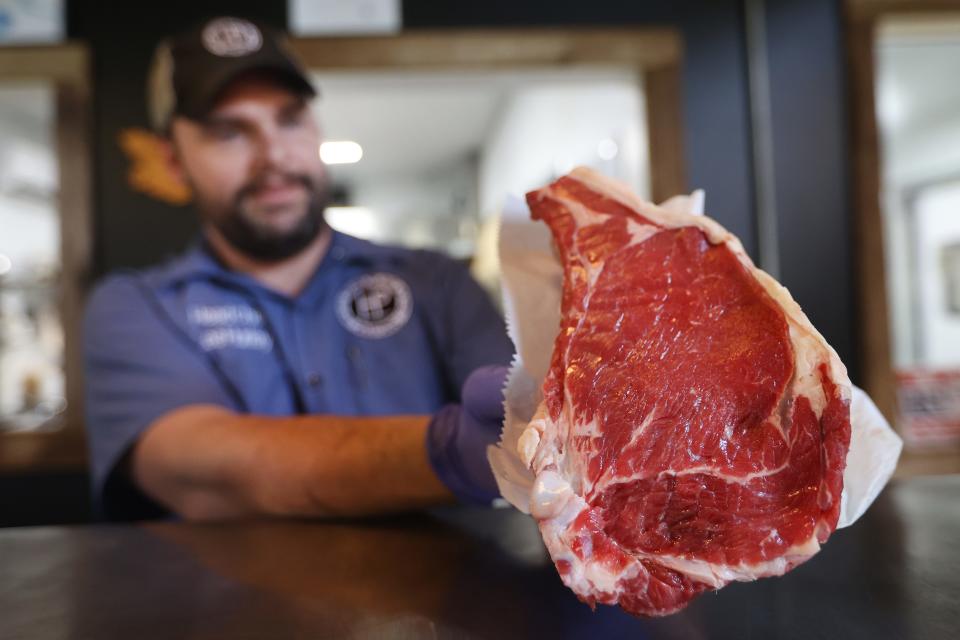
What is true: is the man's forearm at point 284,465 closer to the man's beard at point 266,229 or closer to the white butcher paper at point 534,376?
the white butcher paper at point 534,376

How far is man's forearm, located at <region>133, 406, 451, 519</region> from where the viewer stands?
642mm

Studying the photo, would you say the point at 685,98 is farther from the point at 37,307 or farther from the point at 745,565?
the point at 37,307

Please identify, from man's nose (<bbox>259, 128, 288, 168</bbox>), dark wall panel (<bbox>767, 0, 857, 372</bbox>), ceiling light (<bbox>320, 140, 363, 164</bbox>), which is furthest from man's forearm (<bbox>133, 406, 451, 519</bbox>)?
ceiling light (<bbox>320, 140, 363, 164</bbox>)

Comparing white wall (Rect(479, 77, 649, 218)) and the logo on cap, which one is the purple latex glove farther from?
white wall (Rect(479, 77, 649, 218))

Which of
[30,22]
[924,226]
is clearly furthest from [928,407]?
[30,22]

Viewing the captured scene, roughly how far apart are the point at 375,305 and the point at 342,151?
3.93 meters

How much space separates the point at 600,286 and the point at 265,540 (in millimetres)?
356

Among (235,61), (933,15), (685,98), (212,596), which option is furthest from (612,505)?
(933,15)

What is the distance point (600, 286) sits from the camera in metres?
0.43

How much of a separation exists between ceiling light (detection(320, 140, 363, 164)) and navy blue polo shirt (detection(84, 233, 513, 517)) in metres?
3.46

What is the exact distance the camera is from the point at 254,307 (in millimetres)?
1211

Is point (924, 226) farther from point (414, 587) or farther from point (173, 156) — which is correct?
point (414, 587)

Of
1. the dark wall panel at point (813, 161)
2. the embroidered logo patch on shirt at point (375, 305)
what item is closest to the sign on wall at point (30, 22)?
the embroidered logo patch on shirt at point (375, 305)

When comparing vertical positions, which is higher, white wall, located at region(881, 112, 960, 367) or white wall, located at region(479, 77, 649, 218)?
white wall, located at region(479, 77, 649, 218)
